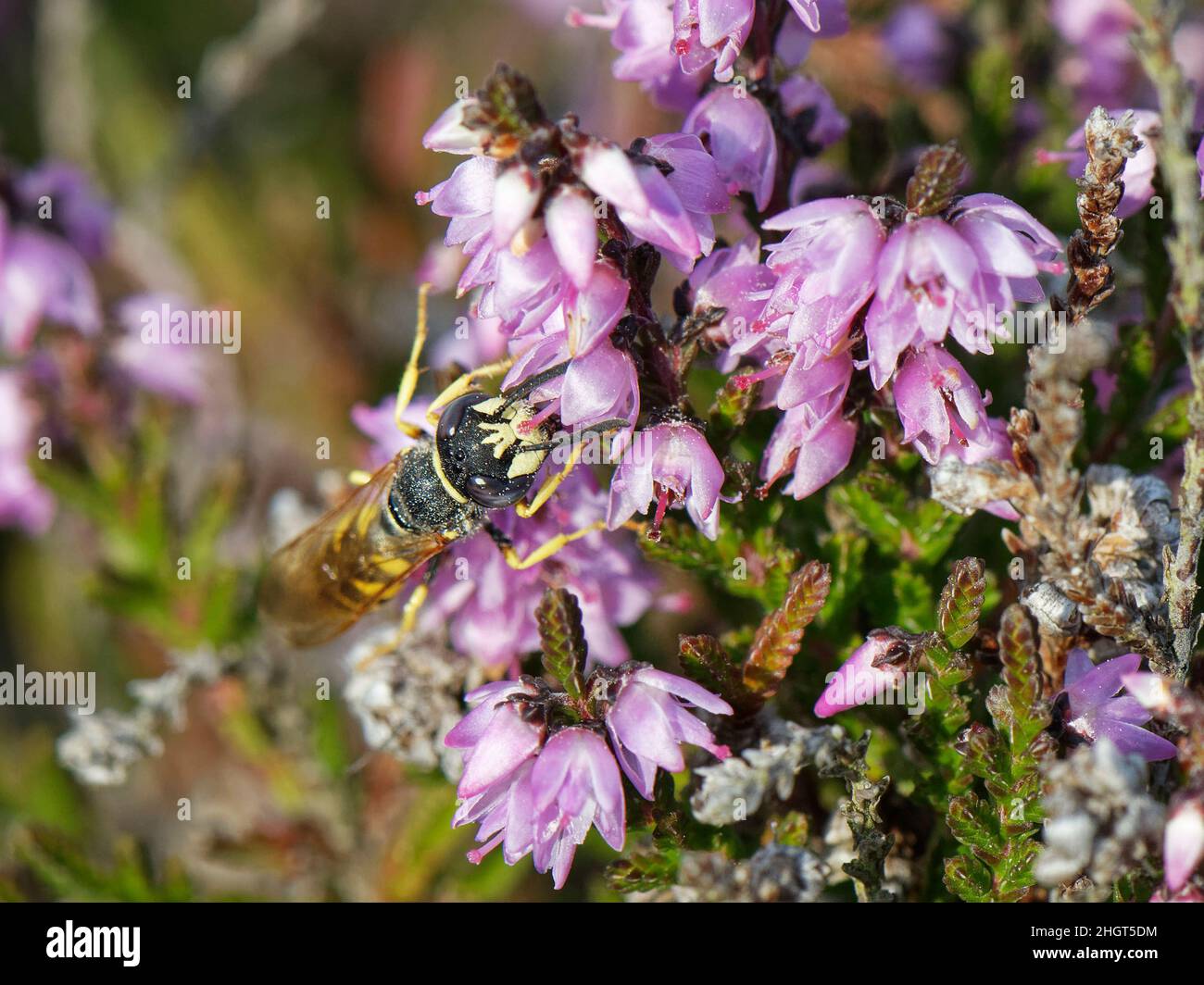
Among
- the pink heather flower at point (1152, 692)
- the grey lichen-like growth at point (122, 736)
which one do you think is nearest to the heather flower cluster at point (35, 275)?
the grey lichen-like growth at point (122, 736)

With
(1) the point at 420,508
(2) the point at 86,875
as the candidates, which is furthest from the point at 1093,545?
(2) the point at 86,875

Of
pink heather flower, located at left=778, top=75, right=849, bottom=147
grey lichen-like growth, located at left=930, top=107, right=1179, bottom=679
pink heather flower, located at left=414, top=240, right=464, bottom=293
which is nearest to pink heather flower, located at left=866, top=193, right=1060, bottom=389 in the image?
grey lichen-like growth, located at left=930, top=107, right=1179, bottom=679

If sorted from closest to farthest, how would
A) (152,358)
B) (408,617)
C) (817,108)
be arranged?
1. (817,108)
2. (408,617)
3. (152,358)

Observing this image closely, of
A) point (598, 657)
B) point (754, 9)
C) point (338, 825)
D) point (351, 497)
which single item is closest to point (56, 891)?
point (338, 825)

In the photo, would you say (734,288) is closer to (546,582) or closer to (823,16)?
(823,16)

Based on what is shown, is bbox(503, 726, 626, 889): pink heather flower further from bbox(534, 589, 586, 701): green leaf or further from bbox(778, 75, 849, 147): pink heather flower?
bbox(778, 75, 849, 147): pink heather flower

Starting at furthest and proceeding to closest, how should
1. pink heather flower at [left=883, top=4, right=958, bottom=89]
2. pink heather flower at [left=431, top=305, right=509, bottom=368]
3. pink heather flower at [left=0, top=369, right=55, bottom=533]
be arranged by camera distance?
pink heather flower at [left=883, top=4, right=958, bottom=89] < pink heather flower at [left=0, top=369, right=55, bottom=533] < pink heather flower at [left=431, top=305, right=509, bottom=368]

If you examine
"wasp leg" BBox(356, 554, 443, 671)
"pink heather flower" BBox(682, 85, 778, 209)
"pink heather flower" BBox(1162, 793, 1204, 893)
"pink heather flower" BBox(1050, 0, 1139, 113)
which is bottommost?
"pink heather flower" BBox(1162, 793, 1204, 893)
